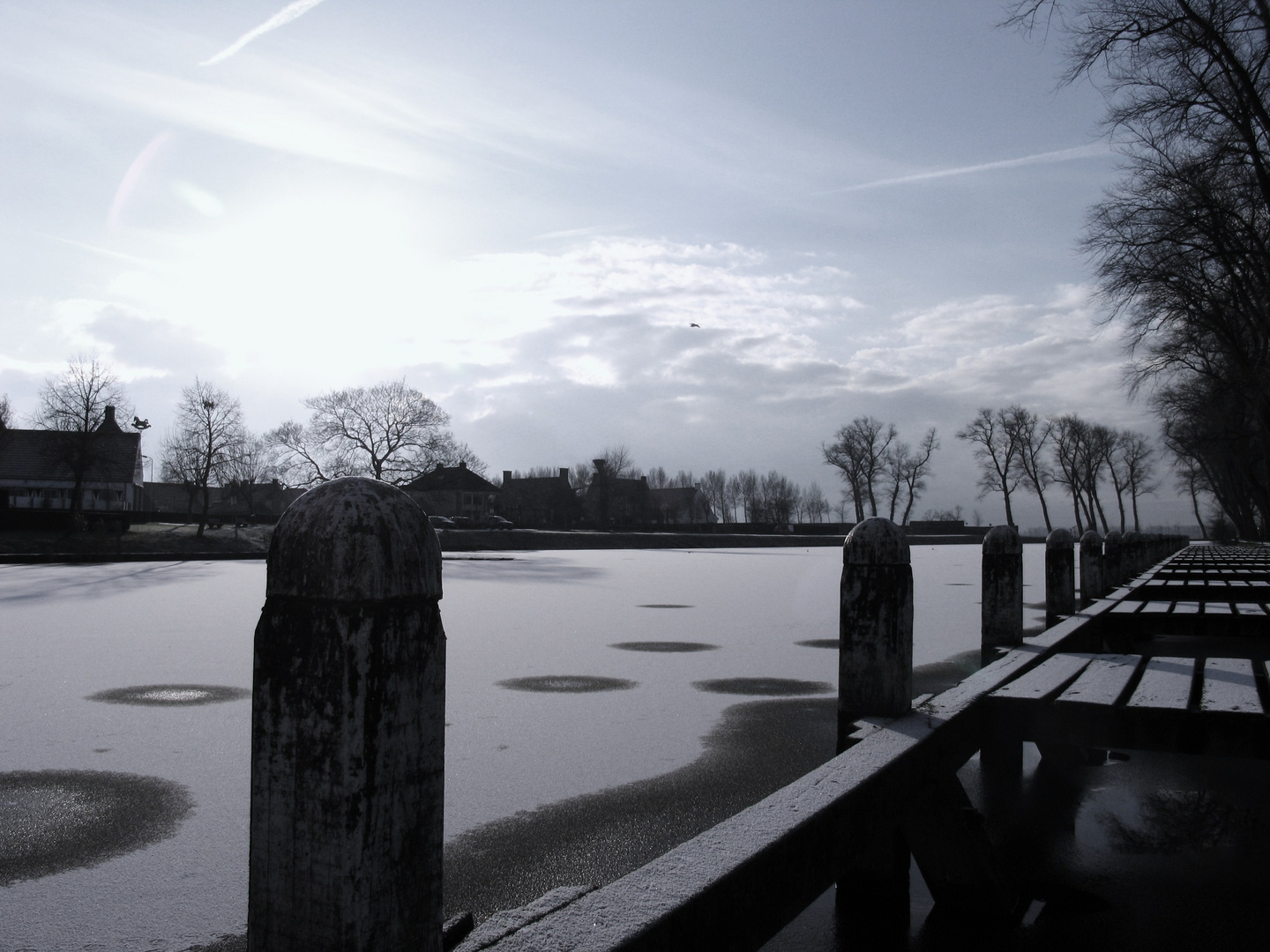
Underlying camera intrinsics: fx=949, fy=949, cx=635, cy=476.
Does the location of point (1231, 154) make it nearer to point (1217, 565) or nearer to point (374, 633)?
point (1217, 565)

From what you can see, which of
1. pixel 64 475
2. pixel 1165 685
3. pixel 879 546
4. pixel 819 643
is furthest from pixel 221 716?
pixel 64 475

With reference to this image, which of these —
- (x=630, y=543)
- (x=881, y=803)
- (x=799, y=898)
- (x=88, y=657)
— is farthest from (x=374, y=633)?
(x=630, y=543)

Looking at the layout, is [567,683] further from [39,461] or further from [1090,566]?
[39,461]

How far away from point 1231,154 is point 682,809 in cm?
2087

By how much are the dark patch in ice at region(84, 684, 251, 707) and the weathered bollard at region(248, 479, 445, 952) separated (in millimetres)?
5501

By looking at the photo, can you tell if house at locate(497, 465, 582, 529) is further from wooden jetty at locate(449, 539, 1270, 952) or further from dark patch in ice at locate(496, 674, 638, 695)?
wooden jetty at locate(449, 539, 1270, 952)

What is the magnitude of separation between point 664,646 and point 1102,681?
552 cm

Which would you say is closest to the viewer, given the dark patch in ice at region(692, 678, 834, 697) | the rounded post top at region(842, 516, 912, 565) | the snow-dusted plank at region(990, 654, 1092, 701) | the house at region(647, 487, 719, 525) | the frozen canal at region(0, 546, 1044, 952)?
the frozen canal at region(0, 546, 1044, 952)

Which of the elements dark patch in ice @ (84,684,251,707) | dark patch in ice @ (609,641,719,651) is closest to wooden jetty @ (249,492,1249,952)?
dark patch in ice @ (609,641,719,651)

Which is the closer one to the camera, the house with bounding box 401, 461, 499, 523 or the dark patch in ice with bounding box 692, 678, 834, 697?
the dark patch in ice with bounding box 692, 678, 834, 697

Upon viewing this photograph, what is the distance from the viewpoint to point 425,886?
1.57m

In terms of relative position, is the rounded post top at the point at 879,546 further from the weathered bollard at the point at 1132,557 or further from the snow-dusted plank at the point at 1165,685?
the weathered bollard at the point at 1132,557

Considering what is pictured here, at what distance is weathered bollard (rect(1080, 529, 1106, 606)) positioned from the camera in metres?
9.41

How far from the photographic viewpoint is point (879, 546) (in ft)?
12.5
